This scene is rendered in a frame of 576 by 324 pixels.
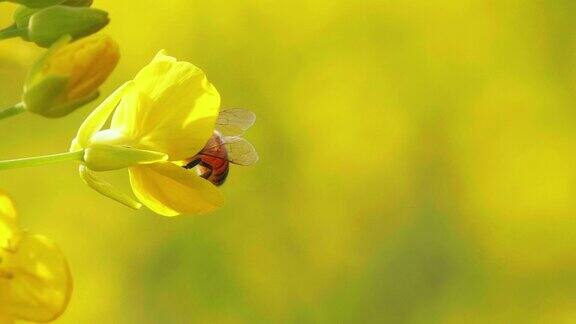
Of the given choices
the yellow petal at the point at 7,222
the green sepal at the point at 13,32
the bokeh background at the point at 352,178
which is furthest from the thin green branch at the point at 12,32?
the bokeh background at the point at 352,178

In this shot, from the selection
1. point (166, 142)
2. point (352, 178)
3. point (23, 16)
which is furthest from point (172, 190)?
point (352, 178)

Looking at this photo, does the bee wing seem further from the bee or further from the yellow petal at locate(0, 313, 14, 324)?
the yellow petal at locate(0, 313, 14, 324)

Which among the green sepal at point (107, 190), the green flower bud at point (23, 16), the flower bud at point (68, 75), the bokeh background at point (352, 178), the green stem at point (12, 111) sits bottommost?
the bokeh background at point (352, 178)

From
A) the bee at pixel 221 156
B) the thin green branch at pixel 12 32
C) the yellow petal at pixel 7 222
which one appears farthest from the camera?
the bee at pixel 221 156

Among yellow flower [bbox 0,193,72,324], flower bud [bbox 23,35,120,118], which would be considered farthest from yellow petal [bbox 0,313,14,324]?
flower bud [bbox 23,35,120,118]

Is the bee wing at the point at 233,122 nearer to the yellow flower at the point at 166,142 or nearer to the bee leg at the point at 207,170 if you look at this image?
the bee leg at the point at 207,170

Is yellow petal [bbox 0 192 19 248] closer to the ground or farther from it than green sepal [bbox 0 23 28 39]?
closer to the ground

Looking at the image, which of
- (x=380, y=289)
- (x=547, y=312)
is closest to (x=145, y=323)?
(x=380, y=289)
